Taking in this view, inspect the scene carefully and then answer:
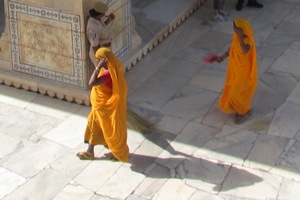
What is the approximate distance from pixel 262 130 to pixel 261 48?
6.73 ft

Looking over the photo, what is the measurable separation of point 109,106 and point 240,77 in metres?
1.55

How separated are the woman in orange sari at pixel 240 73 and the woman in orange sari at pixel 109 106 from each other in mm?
1330

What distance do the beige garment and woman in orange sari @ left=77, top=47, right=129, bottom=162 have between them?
35.5 inches

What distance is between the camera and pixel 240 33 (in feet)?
22.0

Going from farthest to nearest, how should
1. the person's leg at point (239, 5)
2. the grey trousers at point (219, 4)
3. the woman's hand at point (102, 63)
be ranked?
the person's leg at point (239, 5) → the grey trousers at point (219, 4) → the woman's hand at point (102, 63)

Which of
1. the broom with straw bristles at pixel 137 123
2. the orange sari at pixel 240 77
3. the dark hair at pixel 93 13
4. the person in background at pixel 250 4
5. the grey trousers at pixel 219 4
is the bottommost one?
the broom with straw bristles at pixel 137 123

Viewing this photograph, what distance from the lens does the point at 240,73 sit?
692cm

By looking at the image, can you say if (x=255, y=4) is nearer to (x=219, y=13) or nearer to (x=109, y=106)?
(x=219, y=13)

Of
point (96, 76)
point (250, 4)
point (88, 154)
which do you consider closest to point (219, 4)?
point (250, 4)

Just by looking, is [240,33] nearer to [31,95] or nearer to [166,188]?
[166,188]

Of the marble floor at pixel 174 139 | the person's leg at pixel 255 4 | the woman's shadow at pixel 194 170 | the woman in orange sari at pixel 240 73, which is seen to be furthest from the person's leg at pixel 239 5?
the woman's shadow at pixel 194 170

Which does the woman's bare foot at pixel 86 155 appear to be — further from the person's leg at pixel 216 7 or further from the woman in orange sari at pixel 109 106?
the person's leg at pixel 216 7

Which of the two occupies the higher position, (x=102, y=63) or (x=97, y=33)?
(x=102, y=63)

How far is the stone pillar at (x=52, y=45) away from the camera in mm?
7234
